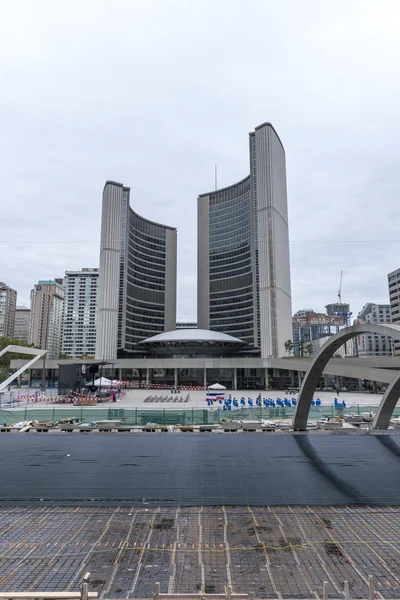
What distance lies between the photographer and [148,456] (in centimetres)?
1694

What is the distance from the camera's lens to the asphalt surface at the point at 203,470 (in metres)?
11.5

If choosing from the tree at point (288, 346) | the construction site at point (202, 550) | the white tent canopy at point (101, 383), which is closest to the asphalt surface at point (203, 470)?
the construction site at point (202, 550)

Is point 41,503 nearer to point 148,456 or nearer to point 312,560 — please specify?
point 148,456

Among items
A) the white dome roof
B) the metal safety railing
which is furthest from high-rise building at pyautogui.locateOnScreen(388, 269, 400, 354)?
the metal safety railing

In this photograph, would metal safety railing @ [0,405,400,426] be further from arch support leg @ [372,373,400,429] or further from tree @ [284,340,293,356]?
tree @ [284,340,293,356]

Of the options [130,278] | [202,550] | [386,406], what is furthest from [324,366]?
[130,278]

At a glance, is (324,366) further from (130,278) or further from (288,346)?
(130,278)

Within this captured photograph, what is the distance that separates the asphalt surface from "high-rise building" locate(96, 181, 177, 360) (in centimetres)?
9449

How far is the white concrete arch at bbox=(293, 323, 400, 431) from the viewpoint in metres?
16.2

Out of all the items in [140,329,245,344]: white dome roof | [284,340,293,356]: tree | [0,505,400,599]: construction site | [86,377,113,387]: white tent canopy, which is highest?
[140,329,245,344]: white dome roof

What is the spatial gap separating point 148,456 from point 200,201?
14171 cm

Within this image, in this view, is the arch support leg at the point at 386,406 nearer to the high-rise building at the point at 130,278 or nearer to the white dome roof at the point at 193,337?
the white dome roof at the point at 193,337

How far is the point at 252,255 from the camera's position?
4705 inches

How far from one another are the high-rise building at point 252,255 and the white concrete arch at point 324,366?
85.0m
